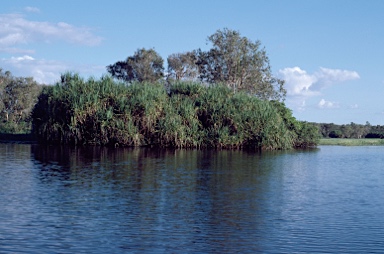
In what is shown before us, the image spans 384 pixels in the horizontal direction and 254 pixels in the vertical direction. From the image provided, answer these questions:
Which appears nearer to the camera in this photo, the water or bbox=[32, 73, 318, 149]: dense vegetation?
the water

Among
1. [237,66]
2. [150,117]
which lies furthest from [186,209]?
[237,66]

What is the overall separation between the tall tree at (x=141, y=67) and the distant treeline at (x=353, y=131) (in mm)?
22933

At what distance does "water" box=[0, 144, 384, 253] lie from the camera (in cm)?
1081

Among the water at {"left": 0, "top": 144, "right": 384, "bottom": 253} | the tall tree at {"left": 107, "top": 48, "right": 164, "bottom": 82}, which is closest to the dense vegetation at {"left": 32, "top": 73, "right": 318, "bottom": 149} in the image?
the water at {"left": 0, "top": 144, "right": 384, "bottom": 253}

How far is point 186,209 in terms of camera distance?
14.7m

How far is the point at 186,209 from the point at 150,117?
89.0 feet

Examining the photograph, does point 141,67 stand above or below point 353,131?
above

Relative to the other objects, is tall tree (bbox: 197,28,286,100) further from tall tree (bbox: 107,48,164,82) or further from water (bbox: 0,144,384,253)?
water (bbox: 0,144,384,253)

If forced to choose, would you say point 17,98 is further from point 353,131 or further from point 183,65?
point 353,131

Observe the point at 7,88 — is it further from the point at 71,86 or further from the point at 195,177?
the point at 195,177

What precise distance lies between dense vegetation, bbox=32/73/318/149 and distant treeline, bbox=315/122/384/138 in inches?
1156

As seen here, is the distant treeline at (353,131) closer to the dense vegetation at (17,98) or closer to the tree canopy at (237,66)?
the tree canopy at (237,66)

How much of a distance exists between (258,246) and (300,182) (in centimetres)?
1133

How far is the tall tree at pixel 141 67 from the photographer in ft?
241
